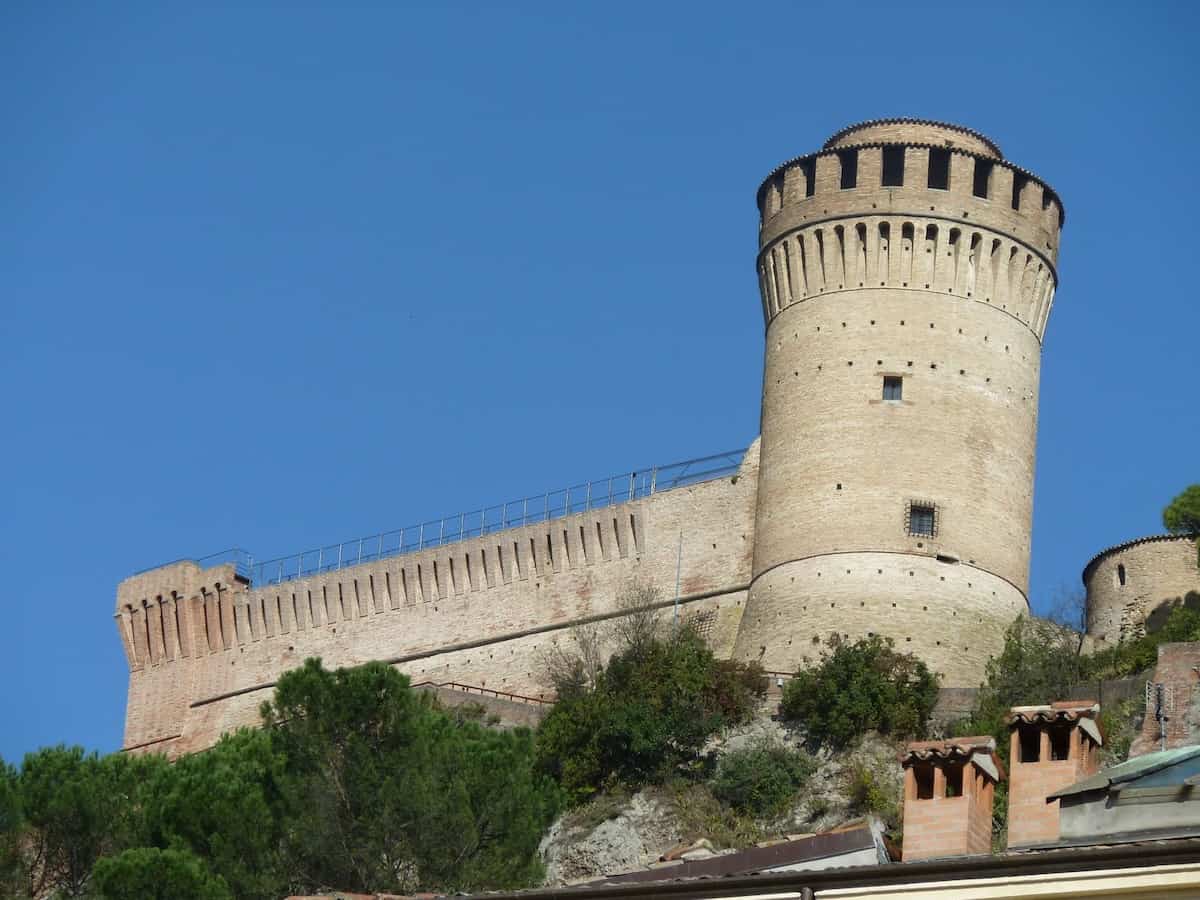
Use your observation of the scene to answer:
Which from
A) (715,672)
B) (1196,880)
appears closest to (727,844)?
(715,672)

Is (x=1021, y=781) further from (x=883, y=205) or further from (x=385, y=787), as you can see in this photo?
(x=883, y=205)

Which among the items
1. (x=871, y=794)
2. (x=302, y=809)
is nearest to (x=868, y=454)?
(x=871, y=794)

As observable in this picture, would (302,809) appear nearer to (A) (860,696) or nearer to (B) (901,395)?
(A) (860,696)

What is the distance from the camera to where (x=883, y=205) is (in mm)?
40125

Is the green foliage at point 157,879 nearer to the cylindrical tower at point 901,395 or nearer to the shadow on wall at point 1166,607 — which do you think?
the cylindrical tower at point 901,395

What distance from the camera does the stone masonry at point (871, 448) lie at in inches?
1516

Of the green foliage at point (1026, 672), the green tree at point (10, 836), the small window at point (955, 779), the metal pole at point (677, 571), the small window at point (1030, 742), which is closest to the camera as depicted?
the small window at point (955, 779)

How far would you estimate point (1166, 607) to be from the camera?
39125 mm

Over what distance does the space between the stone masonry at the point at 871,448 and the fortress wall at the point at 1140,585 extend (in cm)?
136

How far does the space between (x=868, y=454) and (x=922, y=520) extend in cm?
121

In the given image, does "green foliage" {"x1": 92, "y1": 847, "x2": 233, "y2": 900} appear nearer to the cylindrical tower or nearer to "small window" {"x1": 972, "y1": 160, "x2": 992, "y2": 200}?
the cylindrical tower

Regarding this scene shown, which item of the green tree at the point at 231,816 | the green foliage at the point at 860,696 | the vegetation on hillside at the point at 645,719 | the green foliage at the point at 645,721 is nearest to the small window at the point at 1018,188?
the green foliage at the point at 860,696

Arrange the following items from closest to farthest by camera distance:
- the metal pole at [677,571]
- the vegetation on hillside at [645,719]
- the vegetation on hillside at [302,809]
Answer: the vegetation on hillside at [302,809] → the vegetation on hillside at [645,719] → the metal pole at [677,571]

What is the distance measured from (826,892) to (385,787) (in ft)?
47.8
